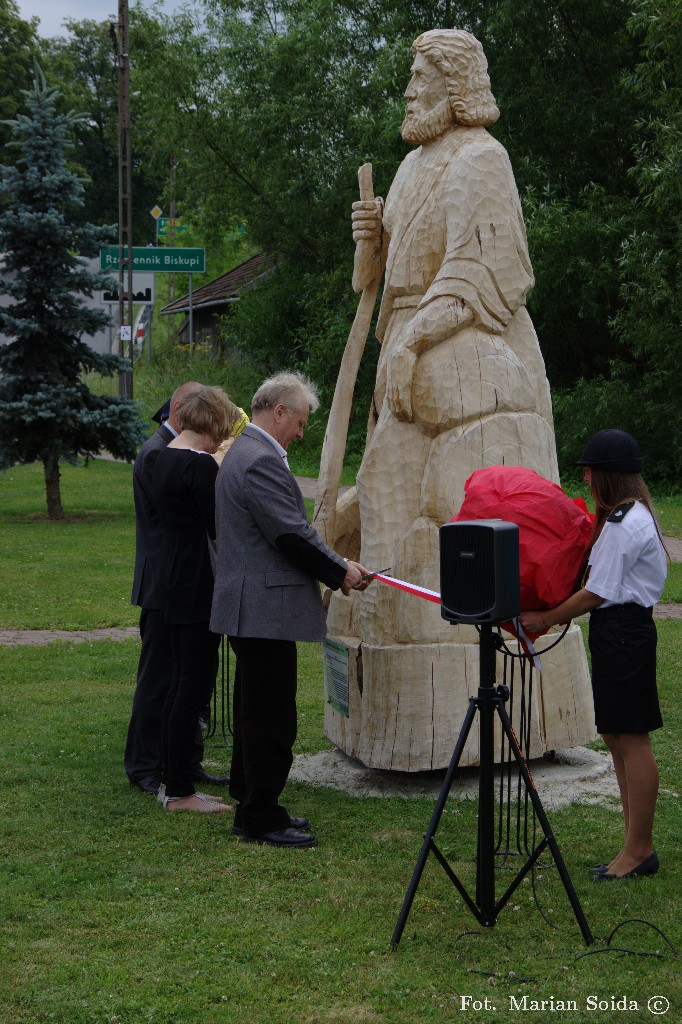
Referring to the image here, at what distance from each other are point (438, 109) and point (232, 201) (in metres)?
21.1

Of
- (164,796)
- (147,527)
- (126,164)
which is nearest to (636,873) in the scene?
(164,796)

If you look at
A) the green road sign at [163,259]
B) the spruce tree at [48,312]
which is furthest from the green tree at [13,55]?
the spruce tree at [48,312]

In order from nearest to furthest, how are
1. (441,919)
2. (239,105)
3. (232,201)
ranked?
(441,919) < (239,105) < (232,201)

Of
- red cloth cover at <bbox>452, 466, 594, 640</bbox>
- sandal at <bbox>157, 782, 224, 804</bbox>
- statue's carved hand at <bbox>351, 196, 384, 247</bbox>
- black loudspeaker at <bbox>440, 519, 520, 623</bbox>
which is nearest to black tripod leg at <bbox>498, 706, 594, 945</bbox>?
black loudspeaker at <bbox>440, 519, 520, 623</bbox>

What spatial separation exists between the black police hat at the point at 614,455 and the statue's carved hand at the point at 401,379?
157 cm

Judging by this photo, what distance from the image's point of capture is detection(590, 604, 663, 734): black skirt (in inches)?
179

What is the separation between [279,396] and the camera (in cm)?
520

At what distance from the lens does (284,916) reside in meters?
4.45

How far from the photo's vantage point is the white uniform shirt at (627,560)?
4445mm

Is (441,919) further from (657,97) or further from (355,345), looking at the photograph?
(657,97)

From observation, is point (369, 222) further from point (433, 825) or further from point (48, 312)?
point (48, 312)

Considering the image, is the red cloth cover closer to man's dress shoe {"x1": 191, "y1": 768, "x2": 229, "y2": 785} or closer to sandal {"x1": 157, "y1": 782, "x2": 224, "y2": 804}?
sandal {"x1": 157, "y1": 782, "x2": 224, "y2": 804}

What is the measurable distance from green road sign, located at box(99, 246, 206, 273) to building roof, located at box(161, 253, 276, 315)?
24.7 ft

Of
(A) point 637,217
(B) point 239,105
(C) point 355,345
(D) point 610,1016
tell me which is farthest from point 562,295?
(D) point 610,1016
